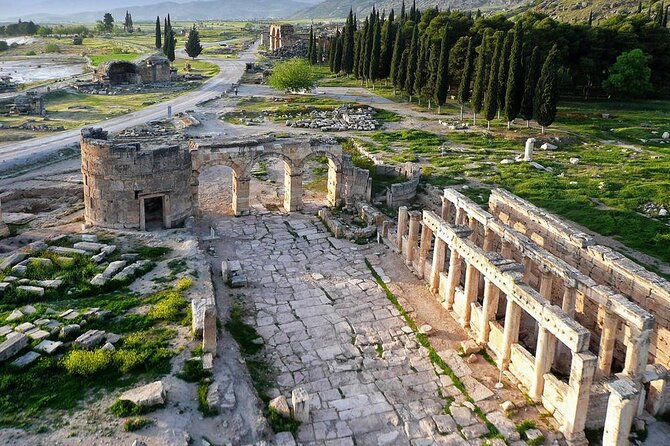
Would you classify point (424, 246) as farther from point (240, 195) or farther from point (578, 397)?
point (240, 195)

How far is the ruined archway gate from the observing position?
2461cm

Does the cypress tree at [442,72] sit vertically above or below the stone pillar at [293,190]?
above

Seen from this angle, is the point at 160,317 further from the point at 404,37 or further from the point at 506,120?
the point at 404,37

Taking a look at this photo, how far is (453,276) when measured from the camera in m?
18.2

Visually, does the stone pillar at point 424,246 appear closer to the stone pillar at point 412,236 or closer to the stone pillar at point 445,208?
Result: the stone pillar at point 412,236

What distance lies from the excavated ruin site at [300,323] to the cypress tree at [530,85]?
1975 centimetres

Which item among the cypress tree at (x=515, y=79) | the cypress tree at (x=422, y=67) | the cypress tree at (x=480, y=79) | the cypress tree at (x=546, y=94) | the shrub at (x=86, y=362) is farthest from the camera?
the cypress tree at (x=422, y=67)

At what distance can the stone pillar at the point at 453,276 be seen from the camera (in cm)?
1794

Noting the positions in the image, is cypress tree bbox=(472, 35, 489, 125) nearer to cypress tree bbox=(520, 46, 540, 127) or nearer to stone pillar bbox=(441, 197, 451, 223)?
cypress tree bbox=(520, 46, 540, 127)

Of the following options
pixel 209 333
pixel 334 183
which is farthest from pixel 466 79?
pixel 209 333

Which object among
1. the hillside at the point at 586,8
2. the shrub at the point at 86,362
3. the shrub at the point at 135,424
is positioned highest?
the hillside at the point at 586,8

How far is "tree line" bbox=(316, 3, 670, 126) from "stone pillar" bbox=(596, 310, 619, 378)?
27835 millimetres

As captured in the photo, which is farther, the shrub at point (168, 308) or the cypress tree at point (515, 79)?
the cypress tree at point (515, 79)

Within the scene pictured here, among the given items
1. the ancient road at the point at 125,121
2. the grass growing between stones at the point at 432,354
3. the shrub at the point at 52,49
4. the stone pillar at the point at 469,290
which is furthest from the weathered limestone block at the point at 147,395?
the shrub at the point at 52,49
